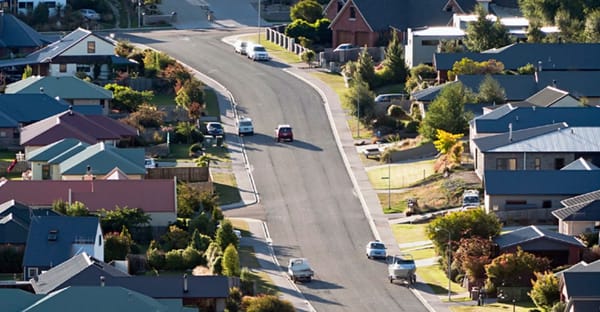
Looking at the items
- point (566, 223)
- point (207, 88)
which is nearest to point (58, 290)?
point (566, 223)

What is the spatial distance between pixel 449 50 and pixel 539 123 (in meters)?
22.9

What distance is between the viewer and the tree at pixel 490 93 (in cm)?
14000

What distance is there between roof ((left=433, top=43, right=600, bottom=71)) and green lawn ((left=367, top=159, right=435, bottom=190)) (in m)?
19.1

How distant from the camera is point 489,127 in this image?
5167 inches

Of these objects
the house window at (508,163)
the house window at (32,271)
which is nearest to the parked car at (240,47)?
the house window at (508,163)

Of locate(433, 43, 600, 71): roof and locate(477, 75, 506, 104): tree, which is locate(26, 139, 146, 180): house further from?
locate(433, 43, 600, 71): roof

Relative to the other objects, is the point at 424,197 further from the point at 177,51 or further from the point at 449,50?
the point at 177,51

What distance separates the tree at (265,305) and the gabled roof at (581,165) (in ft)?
91.6

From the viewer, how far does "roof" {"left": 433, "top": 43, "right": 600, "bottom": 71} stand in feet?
495

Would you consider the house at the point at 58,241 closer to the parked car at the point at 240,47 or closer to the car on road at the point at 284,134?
the car on road at the point at 284,134

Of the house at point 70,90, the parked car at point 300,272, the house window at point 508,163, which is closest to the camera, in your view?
the parked car at point 300,272

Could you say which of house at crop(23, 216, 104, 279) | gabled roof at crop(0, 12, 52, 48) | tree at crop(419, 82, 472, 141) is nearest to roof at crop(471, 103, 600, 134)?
tree at crop(419, 82, 472, 141)

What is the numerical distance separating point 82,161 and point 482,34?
40390 mm

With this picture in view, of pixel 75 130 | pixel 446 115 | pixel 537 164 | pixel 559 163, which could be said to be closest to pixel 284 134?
pixel 446 115
